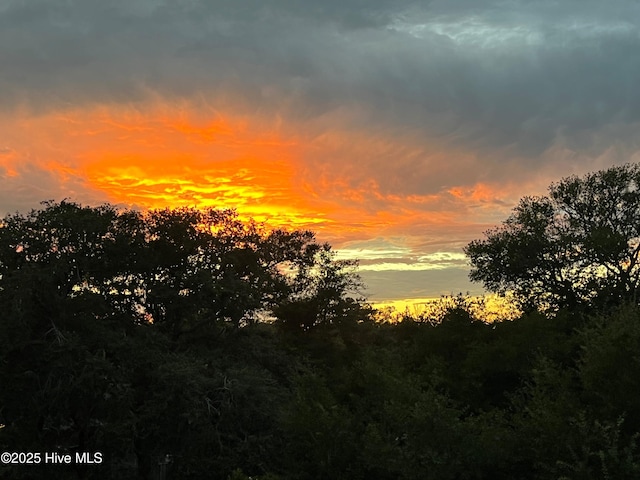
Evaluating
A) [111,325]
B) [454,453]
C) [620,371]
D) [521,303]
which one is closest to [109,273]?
[111,325]

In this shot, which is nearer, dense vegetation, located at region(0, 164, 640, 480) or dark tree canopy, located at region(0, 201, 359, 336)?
dense vegetation, located at region(0, 164, 640, 480)

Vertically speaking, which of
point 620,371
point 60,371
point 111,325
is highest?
point 111,325

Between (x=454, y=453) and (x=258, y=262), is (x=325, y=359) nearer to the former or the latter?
(x=258, y=262)

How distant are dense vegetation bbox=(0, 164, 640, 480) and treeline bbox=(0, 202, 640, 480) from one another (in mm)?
103

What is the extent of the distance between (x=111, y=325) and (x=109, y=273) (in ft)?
11.4

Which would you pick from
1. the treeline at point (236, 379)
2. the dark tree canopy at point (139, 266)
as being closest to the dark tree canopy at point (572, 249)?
the treeline at point (236, 379)

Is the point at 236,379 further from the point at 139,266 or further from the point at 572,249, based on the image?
the point at 572,249

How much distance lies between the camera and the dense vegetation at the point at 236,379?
20.6 m

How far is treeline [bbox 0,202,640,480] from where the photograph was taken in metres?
20.6

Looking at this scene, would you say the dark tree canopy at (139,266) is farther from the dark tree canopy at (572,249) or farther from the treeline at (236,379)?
the dark tree canopy at (572,249)

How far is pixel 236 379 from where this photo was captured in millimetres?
33781

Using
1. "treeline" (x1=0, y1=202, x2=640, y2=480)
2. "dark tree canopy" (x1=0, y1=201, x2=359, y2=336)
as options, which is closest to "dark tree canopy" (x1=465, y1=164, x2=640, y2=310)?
"treeline" (x1=0, y1=202, x2=640, y2=480)

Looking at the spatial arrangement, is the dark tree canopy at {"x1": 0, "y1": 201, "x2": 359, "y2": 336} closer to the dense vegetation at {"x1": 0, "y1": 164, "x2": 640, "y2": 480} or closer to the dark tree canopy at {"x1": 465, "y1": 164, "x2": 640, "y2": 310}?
the dense vegetation at {"x1": 0, "y1": 164, "x2": 640, "y2": 480}

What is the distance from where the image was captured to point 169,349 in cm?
3694
